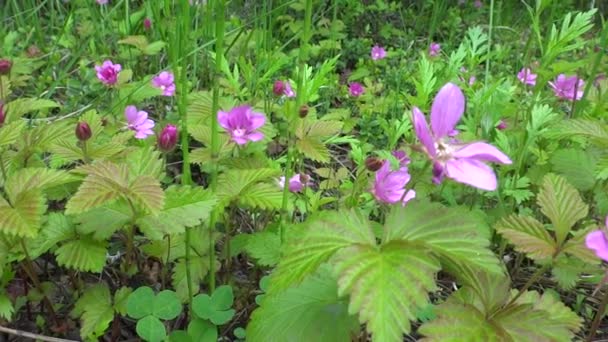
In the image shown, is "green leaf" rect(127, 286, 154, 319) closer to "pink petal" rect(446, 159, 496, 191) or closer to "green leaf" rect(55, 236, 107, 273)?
"green leaf" rect(55, 236, 107, 273)

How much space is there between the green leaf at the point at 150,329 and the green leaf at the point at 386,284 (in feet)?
1.72

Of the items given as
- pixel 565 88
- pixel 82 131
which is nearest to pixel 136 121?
pixel 82 131

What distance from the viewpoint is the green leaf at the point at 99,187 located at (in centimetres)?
105

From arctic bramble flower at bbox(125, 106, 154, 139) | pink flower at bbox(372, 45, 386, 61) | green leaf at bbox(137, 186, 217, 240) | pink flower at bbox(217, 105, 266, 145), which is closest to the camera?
green leaf at bbox(137, 186, 217, 240)

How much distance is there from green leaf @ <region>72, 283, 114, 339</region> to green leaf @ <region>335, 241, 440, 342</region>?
0.63 m

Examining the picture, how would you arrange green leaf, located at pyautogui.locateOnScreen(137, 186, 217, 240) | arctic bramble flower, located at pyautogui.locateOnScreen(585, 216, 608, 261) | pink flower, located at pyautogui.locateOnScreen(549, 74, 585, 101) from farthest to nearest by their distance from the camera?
1. pink flower, located at pyautogui.locateOnScreen(549, 74, 585, 101)
2. green leaf, located at pyautogui.locateOnScreen(137, 186, 217, 240)
3. arctic bramble flower, located at pyautogui.locateOnScreen(585, 216, 608, 261)

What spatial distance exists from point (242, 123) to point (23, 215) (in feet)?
2.15

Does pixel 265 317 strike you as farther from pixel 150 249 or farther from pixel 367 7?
pixel 367 7

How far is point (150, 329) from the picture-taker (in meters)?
1.20

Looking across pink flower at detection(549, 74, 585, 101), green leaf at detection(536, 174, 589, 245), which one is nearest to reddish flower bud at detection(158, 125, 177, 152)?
green leaf at detection(536, 174, 589, 245)

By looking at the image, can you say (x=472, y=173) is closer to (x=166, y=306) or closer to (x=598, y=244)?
(x=598, y=244)

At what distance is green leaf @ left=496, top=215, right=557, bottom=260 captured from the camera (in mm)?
1031

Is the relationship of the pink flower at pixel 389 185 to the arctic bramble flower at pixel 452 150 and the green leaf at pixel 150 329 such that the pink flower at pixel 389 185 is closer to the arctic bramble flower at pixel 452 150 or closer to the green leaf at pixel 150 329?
the arctic bramble flower at pixel 452 150

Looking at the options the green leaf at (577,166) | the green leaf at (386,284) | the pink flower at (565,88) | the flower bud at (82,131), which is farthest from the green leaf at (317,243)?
the pink flower at (565,88)
